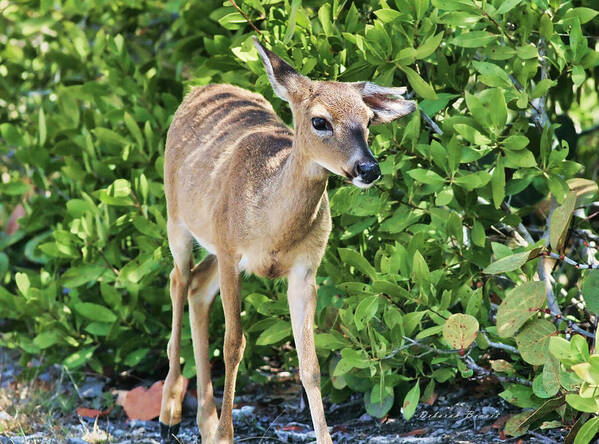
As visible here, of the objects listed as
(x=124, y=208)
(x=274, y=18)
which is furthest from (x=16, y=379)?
(x=274, y=18)

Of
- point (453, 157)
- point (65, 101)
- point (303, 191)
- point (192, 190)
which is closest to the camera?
point (303, 191)

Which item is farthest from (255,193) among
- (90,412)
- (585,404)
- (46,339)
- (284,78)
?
(46,339)

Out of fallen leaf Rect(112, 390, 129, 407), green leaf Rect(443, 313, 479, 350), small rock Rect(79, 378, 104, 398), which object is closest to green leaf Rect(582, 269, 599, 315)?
green leaf Rect(443, 313, 479, 350)

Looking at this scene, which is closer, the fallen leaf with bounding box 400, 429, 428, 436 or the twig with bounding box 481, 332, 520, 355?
the twig with bounding box 481, 332, 520, 355

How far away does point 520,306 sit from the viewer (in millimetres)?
4855

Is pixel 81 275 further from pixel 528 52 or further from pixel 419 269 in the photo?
pixel 528 52

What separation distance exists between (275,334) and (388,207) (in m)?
1.05

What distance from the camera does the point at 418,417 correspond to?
5.86m

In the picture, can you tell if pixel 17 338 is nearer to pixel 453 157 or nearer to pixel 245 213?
pixel 245 213

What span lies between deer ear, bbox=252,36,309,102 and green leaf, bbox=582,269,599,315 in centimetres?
172

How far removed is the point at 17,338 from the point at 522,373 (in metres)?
3.70

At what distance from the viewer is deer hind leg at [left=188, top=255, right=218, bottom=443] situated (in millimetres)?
5707

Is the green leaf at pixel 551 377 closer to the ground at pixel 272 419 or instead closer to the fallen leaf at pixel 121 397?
the ground at pixel 272 419

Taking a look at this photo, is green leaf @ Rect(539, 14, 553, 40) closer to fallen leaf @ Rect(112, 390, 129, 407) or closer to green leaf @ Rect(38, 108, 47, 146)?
fallen leaf @ Rect(112, 390, 129, 407)
